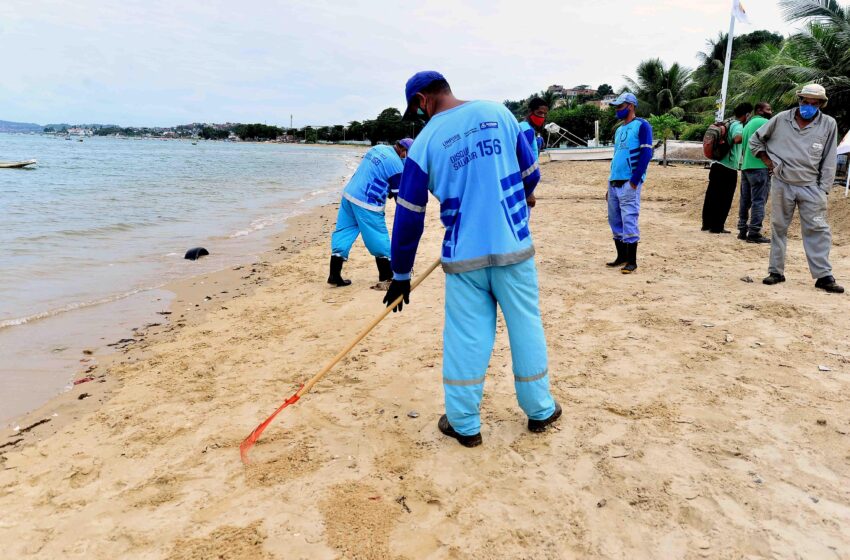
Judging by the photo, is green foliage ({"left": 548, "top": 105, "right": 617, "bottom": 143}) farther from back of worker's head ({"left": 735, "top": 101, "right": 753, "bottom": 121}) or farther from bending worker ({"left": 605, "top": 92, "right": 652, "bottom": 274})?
bending worker ({"left": 605, "top": 92, "right": 652, "bottom": 274})

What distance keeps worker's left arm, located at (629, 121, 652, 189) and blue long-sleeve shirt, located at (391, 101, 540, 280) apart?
3.68 m

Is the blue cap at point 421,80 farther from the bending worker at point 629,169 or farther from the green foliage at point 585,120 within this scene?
the green foliage at point 585,120

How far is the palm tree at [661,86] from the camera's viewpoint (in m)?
36.9

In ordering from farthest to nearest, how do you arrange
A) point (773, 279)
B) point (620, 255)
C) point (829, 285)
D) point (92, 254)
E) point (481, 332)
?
1. point (92, 254)
2. point (620, 255)
3. point (773, 279)
4. point (829, 285)
5. point (481, 332)

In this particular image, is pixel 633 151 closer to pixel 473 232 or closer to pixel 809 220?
pixel 809 220

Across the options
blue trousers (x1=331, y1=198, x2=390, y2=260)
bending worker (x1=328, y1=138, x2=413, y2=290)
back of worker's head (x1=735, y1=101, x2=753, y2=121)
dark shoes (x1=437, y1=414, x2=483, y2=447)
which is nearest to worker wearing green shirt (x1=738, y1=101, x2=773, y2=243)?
back of worker's head (x1=735, y1=101, x2=753, y2=121)

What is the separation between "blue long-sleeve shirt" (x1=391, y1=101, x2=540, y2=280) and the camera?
8.68ft

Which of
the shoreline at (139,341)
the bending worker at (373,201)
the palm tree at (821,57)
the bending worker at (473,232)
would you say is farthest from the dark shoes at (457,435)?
the palm tree at (821,57)

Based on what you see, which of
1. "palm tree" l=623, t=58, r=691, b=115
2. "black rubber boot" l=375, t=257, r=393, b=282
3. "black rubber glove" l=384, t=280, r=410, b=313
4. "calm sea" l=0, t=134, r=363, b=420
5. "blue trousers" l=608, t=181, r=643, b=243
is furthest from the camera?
"palm tree" l=623, t=58, r=691, b=115

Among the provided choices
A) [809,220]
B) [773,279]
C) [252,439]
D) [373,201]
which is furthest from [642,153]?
[252,439]

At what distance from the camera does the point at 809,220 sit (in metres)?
5.23

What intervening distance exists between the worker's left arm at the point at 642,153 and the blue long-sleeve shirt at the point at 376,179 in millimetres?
2557

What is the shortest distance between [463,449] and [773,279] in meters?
4.27

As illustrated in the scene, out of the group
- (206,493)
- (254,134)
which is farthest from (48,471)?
(254,134)
